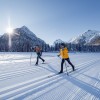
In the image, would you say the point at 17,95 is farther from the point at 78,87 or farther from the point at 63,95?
the point at 78,87

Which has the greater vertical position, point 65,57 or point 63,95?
point 65,57

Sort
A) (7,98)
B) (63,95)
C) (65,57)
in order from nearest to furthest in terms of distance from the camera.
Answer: (7,98) → (63,95) → (65,57)

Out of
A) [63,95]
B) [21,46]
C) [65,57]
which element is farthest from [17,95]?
[21,46]

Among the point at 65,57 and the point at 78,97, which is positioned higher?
the point at 65,57

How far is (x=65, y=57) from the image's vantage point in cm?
1050

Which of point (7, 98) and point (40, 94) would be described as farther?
point (40, 94)

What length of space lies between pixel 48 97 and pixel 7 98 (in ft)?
3.66

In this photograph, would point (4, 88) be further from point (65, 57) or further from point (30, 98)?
point (65, 57)

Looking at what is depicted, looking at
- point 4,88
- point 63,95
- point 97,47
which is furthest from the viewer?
point 97,47

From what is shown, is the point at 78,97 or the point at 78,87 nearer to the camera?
the point at 78,97

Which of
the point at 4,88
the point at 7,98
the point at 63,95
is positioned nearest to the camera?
the point at 7,98

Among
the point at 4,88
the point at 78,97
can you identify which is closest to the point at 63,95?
the point at 78,97

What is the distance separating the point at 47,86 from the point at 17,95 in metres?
1.51

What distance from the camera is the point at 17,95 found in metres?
5.60
